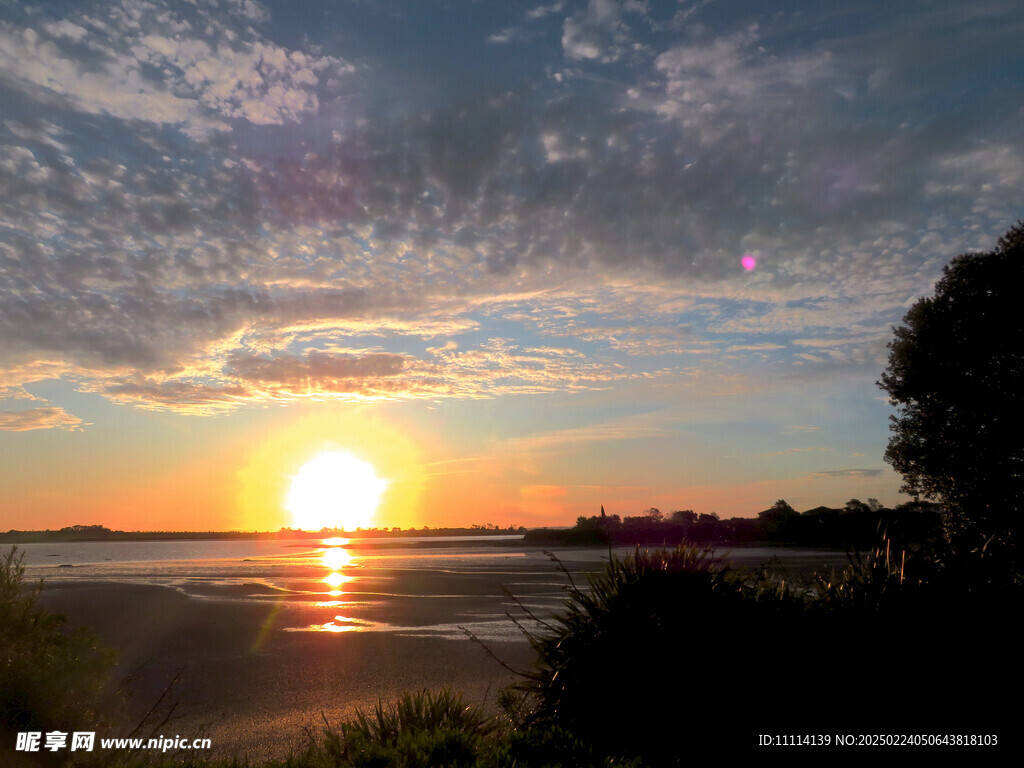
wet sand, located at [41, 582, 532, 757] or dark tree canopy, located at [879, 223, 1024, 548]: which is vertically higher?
dark tree canopy, located at [879, 223, 1024, 548]

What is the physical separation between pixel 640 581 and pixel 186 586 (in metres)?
23.6

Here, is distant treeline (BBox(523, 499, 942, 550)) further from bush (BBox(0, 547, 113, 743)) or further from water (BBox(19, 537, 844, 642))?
bush (BBox(0, 547, 113, 743))

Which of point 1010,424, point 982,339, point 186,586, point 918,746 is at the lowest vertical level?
point 186,586

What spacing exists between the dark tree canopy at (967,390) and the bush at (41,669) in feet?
76.5

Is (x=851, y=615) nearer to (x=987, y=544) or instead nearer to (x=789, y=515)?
(x=987, y=544)

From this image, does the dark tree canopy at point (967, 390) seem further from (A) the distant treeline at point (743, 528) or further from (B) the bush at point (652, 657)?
(B) the bush at point (652, 657)

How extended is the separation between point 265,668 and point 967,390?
930 inches

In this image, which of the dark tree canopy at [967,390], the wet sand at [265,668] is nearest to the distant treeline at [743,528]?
the dark tree canopy at [967,390]

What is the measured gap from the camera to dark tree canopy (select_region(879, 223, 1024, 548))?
21.6 m

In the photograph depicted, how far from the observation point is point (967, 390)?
2303 cm

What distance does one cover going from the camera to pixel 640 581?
7492 mm

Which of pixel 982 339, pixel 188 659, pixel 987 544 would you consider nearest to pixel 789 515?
pixel 982 339

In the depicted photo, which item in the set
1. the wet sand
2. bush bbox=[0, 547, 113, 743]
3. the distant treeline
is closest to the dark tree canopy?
the distant treeline

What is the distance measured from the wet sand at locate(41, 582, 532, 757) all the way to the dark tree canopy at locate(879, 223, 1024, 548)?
17364mm
